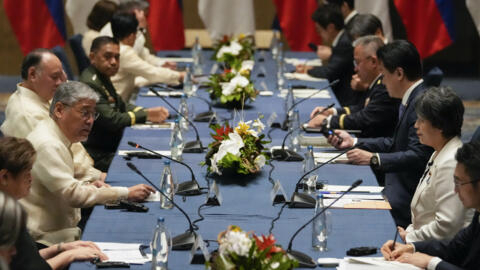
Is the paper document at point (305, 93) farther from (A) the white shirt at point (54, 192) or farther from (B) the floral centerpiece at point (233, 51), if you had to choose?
(A) the white shirt at point (54, 192)

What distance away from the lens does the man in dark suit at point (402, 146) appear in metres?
4.75

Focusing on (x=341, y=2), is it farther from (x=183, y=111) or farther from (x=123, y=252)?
(x=123, y=252)

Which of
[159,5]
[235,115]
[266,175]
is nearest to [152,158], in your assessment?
[266,175]

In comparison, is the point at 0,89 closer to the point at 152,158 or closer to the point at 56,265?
the point at 152,158

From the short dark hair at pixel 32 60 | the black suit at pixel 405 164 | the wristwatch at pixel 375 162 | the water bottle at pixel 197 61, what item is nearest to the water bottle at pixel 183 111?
the short dark hair at pixel 32 60

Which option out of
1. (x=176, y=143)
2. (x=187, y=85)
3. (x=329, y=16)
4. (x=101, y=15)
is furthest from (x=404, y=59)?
(x=101, y=15)

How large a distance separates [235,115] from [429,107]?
2.10 meters

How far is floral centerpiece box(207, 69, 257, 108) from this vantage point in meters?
6.09

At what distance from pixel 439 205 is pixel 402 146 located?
46.8 inches

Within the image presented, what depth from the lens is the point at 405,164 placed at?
476 centimetres

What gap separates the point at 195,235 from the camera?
Answer: 3.46m

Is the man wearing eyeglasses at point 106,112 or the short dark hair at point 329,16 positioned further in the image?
the short dark hair at point 329,16

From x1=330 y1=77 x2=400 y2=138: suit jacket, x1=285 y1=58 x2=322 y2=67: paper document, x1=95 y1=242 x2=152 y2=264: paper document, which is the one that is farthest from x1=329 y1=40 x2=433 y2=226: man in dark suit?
x1=285 y1=58 x2=322 y2=67: paper document

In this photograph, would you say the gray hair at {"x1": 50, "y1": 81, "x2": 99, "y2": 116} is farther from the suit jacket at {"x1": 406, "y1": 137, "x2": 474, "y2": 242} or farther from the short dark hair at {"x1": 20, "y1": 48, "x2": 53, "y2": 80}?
the suit jacket at {"x1": 406, "y1": 137, "x2": 474, "y2": 242}
